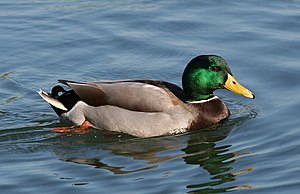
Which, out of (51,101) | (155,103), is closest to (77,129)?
(51,101)

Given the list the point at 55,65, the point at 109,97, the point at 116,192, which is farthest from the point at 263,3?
the point at 116,192

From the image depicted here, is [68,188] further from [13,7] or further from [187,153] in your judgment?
[13,7]

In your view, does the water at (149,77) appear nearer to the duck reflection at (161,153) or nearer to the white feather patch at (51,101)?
the duck reflection at (161,153)

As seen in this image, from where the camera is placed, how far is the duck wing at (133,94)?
432 inches

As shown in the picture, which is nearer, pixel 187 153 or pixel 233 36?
pixel 187 153

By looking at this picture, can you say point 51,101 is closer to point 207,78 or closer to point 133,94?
point 133,94

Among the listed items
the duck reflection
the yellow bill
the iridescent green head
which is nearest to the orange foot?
the duck reflection

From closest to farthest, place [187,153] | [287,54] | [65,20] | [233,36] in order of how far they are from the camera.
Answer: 1. [187,153]
2. [287,54]
3. [233,36]
4. [65,20]

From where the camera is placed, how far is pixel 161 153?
1027cm

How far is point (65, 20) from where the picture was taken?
15227mm

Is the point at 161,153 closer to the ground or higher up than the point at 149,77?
closer to the ground

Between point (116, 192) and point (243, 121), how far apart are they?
2944mm

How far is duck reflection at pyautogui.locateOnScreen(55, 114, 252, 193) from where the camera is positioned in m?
9.68

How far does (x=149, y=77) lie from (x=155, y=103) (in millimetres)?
1987
